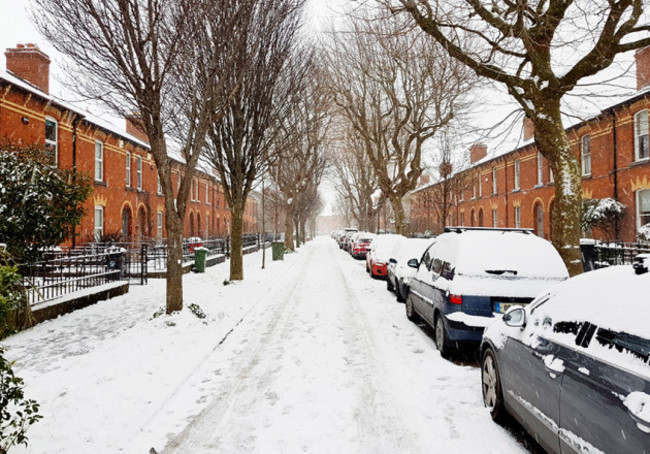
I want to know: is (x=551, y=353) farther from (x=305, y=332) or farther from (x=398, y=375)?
(x=305, y=332)

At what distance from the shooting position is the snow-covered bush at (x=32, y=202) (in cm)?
679

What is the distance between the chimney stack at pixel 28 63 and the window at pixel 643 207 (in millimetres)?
27792

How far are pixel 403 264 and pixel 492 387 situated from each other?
633 centimetres

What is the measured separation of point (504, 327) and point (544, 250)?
2.18 meters

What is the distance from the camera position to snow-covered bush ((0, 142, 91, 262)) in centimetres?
679

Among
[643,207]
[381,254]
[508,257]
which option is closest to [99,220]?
[381,254]

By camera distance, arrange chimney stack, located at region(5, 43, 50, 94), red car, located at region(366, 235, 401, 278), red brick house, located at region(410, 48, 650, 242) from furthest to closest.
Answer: red brick house, located at region(410, 48, 650, 242) → chimney stack, located at region(5, 43, 50, 94) → red car, located at region(366, 235, 401, 278)

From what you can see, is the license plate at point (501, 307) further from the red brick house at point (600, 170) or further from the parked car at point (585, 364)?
the red brick house at point (600, 170)

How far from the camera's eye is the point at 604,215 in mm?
18703

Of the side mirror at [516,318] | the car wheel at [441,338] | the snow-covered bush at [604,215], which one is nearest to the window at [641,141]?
the snow-covered bush at [604,215]

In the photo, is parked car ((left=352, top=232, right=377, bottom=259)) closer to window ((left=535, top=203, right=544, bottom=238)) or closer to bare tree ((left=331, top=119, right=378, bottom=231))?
bare tree ((left=331, top=119, right=378, bottom=231))

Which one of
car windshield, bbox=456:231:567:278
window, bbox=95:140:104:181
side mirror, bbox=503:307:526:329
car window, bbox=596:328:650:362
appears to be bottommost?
side mirror, bbox=503:307:526:329

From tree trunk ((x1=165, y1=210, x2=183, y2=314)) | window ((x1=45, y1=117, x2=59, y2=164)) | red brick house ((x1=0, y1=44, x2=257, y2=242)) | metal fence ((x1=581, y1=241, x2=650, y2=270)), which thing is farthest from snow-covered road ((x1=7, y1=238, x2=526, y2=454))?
window ((x1=45, y1=117, x2=59, y2=164))

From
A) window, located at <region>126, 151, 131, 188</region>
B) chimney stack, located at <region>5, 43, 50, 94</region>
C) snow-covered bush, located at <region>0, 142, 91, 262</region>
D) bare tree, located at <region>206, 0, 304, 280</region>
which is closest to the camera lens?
snow-covered bush, located at <region>0, 142, 91, 262</region>
